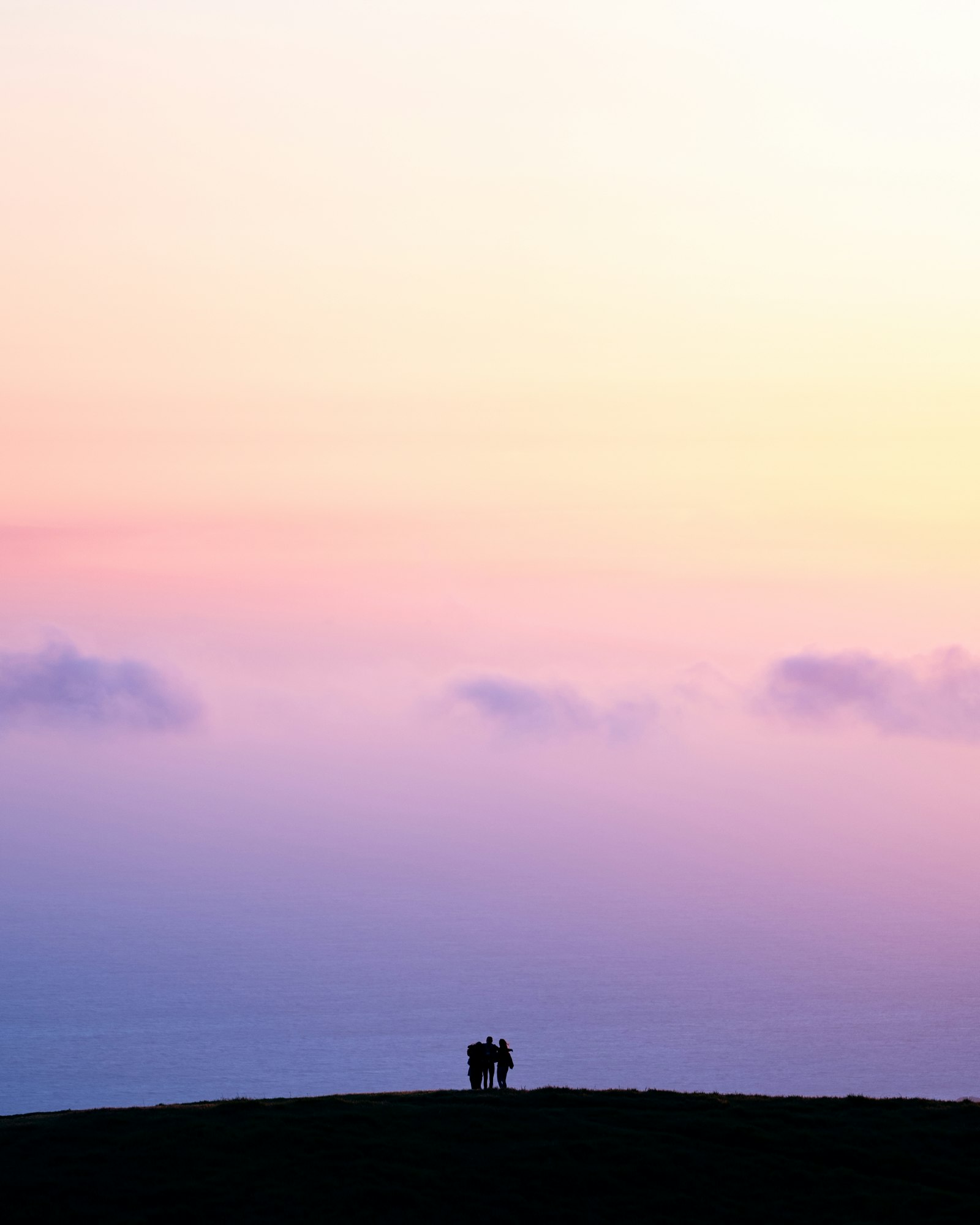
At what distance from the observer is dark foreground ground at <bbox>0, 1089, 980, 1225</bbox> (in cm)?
3319

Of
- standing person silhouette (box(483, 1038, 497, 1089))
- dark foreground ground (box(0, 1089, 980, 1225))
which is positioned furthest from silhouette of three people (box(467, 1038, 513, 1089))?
dark foreground ground (box(0, 1089, 980, 1225))

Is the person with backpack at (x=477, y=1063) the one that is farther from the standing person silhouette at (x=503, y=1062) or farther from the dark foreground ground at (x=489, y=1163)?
the dark foreground ground at (x=489, y=1163)

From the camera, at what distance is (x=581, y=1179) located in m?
35.1

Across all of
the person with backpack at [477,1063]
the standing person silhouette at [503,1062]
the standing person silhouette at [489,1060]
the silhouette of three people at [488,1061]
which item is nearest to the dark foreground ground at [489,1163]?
the standing person silhouette at [503,1062]

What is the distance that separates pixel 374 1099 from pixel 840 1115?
14668 mm

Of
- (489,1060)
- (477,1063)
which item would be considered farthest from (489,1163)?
(477,1063)

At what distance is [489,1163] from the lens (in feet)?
117

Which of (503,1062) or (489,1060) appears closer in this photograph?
(503,1062)

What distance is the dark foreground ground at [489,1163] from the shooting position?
33.2m

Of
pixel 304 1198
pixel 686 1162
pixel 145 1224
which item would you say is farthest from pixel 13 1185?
pixel 686 1162

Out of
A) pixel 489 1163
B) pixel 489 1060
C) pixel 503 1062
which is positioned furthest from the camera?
pixel 489 1060

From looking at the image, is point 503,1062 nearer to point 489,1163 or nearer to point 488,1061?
point 488,1061

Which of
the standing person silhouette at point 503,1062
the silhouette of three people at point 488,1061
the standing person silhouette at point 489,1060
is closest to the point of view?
the standing person silhouette at point 503,1062

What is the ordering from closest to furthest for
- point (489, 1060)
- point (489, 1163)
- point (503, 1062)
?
point (489, 1163)
point (503, 1062)
point (489, 1060)
